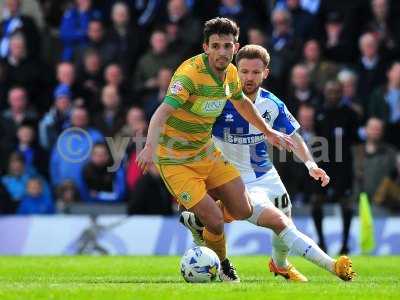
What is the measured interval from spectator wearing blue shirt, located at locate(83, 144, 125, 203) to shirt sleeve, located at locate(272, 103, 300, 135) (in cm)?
724

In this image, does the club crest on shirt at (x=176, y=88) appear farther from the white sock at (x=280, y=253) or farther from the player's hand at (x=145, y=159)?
the white sock at (x=280, y=253)

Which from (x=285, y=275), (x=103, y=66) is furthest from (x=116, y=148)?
(x=285, y=275)

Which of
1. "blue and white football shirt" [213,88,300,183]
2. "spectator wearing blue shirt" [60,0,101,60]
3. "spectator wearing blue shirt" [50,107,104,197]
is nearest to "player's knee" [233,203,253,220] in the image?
"blue and white football shirt" [213,88,300,183]

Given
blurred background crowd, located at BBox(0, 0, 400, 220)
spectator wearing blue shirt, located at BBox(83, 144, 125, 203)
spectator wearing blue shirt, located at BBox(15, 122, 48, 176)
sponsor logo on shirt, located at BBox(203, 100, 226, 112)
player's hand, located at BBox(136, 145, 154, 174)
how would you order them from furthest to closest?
spectator wearing blue shirt, located at BBox(15, 122, 48, 176) → spectator wearing blue shirt, located at BBox(83, 144, 125, 203) → blurred background crowd, located at BBox(0, 0, 400, 220) → sponsor logo on shirt, located at BBox(203, 100, 226, 112) → player's hand, located at BBox(136, 145, 154, 174)

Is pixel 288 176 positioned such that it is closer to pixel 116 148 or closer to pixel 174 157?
pixel 116 148

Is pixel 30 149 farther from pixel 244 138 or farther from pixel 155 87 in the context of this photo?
pixel 244 138

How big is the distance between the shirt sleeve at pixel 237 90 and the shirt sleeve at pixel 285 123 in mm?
858

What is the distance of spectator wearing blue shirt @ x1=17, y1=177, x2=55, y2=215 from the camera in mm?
18500

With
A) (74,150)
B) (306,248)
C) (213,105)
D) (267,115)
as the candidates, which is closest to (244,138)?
(267,115)

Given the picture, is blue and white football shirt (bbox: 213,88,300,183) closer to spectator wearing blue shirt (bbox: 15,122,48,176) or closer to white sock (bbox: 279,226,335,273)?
white sock (bbox: 279,226,335,273)

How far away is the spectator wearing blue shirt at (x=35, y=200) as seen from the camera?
60.7 feet

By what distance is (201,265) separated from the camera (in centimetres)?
1016

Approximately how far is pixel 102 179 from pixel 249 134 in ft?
24.4

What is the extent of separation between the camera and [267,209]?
1067cm
